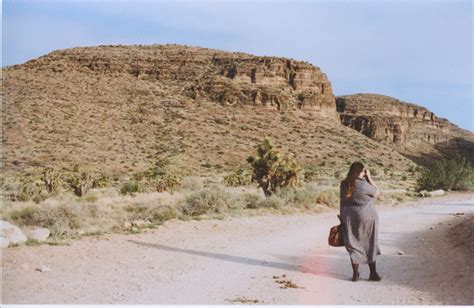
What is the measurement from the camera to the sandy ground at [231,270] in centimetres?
693

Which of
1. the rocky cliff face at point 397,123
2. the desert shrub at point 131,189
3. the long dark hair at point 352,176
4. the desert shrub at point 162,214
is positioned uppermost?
the rocky cliff face at point 397,123

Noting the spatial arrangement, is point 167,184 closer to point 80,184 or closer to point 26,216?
point 80,184

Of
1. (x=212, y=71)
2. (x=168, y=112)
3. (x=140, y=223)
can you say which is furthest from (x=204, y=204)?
(x=212, y=71)

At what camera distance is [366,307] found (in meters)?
6.28

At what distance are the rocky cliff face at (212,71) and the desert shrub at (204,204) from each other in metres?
48.9

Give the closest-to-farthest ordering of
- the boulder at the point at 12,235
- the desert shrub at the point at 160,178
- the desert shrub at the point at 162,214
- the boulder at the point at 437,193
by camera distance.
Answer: the boulder at the point at 12,235
the desert shrub at the point at 162,214
the boulder at the point at 437,193
the desert shrub at the point at 160,178

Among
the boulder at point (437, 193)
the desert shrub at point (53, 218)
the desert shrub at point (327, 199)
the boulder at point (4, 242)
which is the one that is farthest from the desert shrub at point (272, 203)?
the boulder at point (437, 193)

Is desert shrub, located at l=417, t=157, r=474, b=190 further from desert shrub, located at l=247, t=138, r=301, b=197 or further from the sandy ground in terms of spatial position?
the sandy ground

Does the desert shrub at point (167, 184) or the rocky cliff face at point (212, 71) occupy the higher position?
the rocky cliff face at point (212, 71)

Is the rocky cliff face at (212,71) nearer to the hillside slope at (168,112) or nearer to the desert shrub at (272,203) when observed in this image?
the hillside slope at (168,112)

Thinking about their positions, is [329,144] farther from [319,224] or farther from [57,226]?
[57,226]

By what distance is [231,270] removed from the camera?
865cm

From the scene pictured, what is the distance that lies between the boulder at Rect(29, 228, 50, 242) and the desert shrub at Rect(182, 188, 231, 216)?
17.9 feet

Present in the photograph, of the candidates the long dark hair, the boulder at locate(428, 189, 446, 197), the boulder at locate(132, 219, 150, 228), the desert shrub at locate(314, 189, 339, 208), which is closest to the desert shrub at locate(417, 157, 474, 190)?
the boulder at locate(428, 189, 446, 197)
